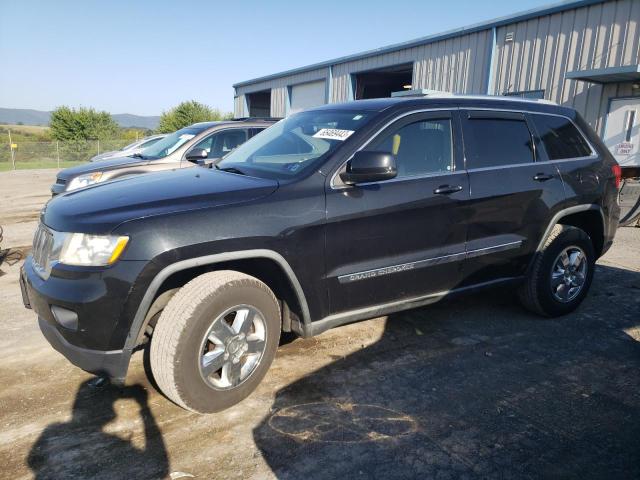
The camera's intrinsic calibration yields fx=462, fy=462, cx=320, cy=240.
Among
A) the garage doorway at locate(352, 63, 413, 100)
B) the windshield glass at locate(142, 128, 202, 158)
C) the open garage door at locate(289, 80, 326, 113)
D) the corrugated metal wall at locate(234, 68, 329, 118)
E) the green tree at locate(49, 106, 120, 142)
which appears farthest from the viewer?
the green tree at locate(49, 106, 120, 142)

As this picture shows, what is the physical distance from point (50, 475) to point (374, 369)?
6.38 ft

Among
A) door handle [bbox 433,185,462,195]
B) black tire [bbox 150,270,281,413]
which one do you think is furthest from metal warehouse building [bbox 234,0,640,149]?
black tire [bbox 150,270,281,413]

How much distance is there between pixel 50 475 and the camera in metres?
2.14

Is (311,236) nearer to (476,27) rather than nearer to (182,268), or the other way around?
(182,268)

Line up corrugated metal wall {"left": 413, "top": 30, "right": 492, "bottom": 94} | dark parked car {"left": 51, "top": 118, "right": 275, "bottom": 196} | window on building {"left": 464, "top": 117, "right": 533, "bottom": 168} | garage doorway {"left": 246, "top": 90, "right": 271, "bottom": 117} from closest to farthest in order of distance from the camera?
1. window on building {"left": 464, "top": 117, "right": 533, "bottom": 168}
2. dark parked car {"left": 51, "top": 118, "right": 275, "bottom": 196}
3. corrugated metal wall {"left": 413, "top": 30, "right": 492, "bottom": 94}
4. garage doorway {"left": 246, "top": 90, "right": 271, "bottom": 117}

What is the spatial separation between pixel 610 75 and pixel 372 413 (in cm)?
1058

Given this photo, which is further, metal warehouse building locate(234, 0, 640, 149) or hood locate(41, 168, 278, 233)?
metal warehouse building locate(234, 0, 640, 149)

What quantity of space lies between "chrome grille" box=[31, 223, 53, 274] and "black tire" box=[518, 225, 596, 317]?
11.7 ft

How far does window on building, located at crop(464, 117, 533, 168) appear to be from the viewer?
138 inches

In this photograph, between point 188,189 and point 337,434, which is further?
point 188,189

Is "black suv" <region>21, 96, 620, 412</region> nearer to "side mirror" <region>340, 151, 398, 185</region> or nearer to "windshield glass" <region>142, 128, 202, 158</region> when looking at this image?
"side mirror" <region>340, 151, 398, 185</region>

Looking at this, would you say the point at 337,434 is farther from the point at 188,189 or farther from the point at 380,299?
the point at 188,189

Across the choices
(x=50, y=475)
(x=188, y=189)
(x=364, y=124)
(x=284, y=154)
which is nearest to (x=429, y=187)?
(x=364, y=124)

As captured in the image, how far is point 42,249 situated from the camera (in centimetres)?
271
